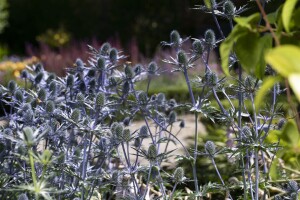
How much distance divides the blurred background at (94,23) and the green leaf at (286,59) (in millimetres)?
12121

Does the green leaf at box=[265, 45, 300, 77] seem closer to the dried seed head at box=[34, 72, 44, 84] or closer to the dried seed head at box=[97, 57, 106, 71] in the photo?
the dried seed head at box=[97, 57, 106, 71]

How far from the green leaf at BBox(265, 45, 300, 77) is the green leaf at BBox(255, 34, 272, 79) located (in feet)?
1.41

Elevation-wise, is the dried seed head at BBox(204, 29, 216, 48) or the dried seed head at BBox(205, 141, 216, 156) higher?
the dried seed head at BBox(204, 29, 216, 48)

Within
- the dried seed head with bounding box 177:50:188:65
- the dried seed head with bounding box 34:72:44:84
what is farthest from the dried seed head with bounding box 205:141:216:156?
the dried seed head with bounding box 34:72:44:84

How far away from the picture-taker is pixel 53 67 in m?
9.88

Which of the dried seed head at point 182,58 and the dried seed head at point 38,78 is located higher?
the dried seed head at point 38,78

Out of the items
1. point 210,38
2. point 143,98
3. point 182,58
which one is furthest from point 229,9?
point 143,98

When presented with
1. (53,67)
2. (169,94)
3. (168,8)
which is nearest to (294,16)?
(169,94)

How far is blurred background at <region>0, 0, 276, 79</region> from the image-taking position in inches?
579

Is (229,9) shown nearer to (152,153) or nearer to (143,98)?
(143,98)

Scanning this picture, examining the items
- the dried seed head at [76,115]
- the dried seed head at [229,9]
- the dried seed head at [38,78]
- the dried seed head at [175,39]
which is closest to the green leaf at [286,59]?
the dried seed head at [76,115]

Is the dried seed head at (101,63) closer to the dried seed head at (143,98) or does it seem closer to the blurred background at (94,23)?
the dried seed head at (143,98)

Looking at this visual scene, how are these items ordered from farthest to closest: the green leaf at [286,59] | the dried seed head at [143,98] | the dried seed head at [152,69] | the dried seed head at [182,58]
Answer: the dried seed head at [152,69] → the dried seed head at [143,98] → the dried seed head at [182,58] → the green leaf at [286,59]

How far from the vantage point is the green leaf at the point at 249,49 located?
146 cm
